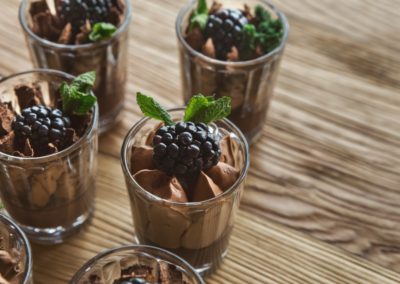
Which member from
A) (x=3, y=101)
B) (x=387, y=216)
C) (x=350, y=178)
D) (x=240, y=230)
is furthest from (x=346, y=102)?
(x=3, y=101)

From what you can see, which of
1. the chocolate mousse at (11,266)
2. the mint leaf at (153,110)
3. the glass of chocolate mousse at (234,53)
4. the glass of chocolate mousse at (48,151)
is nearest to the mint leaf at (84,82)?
the glass of chocolate mousse at (48,151)

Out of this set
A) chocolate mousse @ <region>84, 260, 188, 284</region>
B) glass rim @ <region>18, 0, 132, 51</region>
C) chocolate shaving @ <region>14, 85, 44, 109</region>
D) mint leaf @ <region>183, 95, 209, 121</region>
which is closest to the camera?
chocolate mousse @ <region>84, 260, 188, 284</region>

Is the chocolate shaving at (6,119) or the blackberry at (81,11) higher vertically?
the blackberry at (81,11)

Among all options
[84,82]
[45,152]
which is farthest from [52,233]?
[84,82]

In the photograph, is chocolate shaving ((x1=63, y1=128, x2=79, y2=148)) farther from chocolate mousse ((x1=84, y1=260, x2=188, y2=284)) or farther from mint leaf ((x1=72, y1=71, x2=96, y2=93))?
chocolate mousse ((x1=84, y1=260, x2=188, y2=284))

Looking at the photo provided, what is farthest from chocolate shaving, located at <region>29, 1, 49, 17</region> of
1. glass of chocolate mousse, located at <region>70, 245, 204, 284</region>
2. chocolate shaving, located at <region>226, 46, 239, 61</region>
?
glass of chocolate mousse, located at <region>70, 245, 204, 284</region>

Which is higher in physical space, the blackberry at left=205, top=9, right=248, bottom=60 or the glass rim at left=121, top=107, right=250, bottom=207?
the blackberry at left=205, top=9, right=248, bottom=60

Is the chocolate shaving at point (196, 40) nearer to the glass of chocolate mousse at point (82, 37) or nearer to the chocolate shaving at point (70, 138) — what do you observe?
the glass of chocolate mousse at point (82, 37)

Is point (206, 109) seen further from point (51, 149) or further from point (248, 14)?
point (248, 14)
